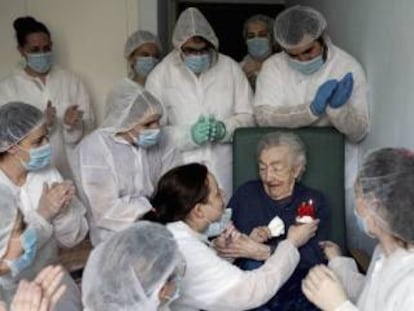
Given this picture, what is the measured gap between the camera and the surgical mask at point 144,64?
349cm

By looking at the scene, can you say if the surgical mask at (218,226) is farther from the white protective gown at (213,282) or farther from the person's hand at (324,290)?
the person's hand at (324,290)

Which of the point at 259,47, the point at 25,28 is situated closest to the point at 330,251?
the point at 259,47

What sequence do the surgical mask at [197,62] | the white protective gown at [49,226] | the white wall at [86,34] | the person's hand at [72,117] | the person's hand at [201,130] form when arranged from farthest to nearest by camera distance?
the white wall at [86,34] < the person's hand at [72,117] < the surgical mask at [197,62] < the person's hand at [201,130] < the white protective gown at [49,226]

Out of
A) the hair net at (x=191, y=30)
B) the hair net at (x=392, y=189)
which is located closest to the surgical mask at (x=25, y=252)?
the hair net at (x=392, y=189)

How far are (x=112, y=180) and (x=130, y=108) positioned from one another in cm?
30

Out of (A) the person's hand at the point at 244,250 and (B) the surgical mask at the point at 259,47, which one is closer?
(A) the person's hand at the point at 244,250

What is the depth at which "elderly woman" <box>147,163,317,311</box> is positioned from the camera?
1835 millimetres

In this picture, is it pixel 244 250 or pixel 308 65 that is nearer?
pixel 244 250

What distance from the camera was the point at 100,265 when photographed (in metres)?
1.43

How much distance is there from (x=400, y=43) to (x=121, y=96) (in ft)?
3.61

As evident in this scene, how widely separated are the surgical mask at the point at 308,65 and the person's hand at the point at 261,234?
0.79 m

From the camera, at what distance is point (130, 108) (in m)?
2.44

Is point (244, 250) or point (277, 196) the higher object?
point (277, 196)

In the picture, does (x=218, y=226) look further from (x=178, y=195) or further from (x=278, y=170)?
(x=278, y=170)
